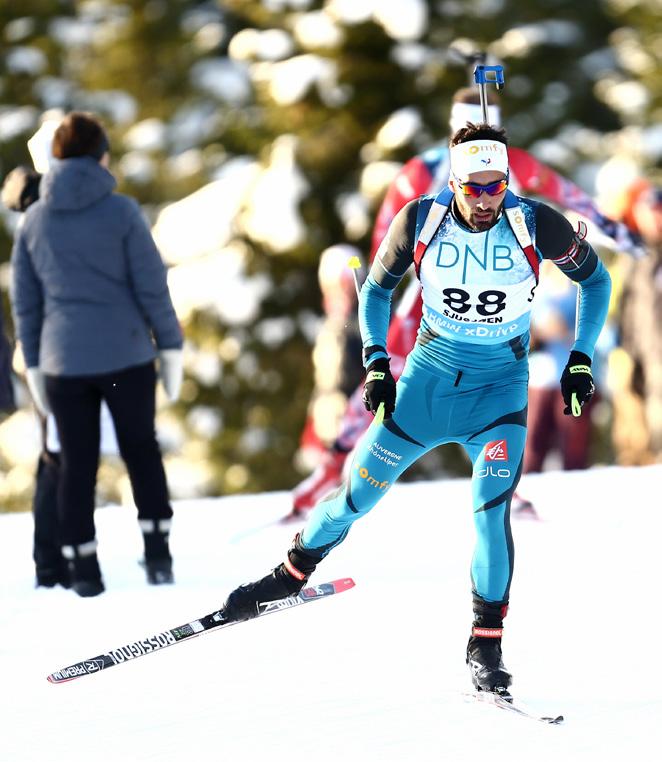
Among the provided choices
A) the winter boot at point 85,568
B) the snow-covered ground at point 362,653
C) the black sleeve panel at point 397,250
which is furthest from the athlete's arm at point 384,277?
the winter boot at point 85,568

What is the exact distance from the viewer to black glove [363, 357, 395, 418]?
449 cm

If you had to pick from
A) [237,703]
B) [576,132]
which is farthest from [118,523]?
[576,132]

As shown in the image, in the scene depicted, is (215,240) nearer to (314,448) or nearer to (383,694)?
(314,448)

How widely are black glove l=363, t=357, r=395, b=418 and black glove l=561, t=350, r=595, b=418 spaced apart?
56 centimetres

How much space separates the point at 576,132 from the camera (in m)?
18.4

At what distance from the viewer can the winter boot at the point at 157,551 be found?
19.8 feet

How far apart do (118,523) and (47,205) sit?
2.71 meters

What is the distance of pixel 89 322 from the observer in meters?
5.78

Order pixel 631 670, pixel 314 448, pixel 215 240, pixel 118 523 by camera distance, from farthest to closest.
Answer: pixel 215 240
pixel 314 448
pixel 118 523
pixel 631 670

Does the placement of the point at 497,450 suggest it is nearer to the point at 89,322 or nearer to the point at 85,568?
the point at 89,322

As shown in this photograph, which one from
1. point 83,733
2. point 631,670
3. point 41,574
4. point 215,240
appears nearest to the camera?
point 83,733

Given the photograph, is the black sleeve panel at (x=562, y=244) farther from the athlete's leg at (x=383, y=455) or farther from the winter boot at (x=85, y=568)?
the winter boot at (x=85, y=568)

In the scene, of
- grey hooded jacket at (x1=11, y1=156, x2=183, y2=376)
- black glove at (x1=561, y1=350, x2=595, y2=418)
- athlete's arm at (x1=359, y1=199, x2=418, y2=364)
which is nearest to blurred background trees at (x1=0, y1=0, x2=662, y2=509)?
grey hooded jacket at (x1=11, y1=156, x2=183, y2=376)

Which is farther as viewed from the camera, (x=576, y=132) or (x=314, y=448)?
(x=576, y=132)
